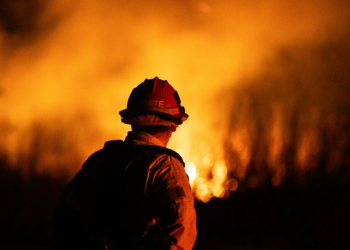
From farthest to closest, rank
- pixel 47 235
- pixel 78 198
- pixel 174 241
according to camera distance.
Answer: pixel 47 235
pixel 78 198
pixel 174 241

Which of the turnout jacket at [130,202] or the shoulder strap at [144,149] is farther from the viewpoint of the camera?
the shoulder strap at [144,149]

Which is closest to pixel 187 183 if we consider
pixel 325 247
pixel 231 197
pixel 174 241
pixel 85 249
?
pixel 174 241

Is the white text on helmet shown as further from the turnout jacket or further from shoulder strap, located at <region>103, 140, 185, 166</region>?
shoulder strap, located at <region>103, 140, 185, 166</region>

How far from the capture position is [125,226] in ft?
9.97

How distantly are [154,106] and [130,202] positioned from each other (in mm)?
895

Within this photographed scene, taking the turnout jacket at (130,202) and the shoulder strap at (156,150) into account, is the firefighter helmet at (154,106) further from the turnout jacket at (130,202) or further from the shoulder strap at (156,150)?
the shoulder strap at (156,150)

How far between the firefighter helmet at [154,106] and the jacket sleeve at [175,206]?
1.75 feet

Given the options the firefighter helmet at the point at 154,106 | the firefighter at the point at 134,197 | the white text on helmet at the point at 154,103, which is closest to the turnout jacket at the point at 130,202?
the firefighter at the point at 134,197

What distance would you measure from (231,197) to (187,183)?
43079 millimetres

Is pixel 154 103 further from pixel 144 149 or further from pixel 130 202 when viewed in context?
pixel 130 202

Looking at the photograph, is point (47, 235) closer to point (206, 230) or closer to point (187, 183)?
point (206, 230)

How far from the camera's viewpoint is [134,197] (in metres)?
3.04

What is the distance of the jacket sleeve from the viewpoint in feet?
9.38

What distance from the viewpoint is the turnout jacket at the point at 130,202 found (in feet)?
9.58
